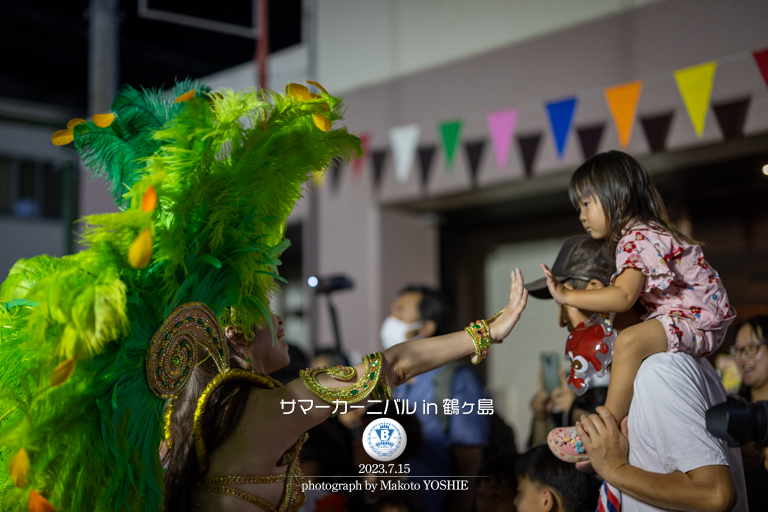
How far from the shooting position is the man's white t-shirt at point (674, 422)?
1.15m

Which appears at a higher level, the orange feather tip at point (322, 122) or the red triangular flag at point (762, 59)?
the red triangular flag at point (762, 59)

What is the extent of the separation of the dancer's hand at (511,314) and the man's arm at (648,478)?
0.26 metres

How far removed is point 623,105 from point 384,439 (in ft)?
7.05

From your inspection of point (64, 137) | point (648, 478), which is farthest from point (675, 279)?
point (64, 137)

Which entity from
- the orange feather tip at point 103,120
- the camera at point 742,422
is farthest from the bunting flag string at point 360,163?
the camera at point 742,422

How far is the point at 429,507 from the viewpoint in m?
1.63

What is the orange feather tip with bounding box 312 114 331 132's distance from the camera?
1.41m

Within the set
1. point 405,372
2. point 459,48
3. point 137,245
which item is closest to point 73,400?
point 137,245

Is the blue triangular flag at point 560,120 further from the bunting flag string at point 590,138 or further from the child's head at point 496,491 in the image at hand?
the child's head at point 496,491

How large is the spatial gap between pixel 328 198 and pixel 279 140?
3.15m

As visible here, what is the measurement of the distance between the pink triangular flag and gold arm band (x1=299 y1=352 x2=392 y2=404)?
8.23ft

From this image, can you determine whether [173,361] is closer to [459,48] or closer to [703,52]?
[703,52]

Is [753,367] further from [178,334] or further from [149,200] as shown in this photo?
[149,200]

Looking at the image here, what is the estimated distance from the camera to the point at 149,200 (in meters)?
1.22
